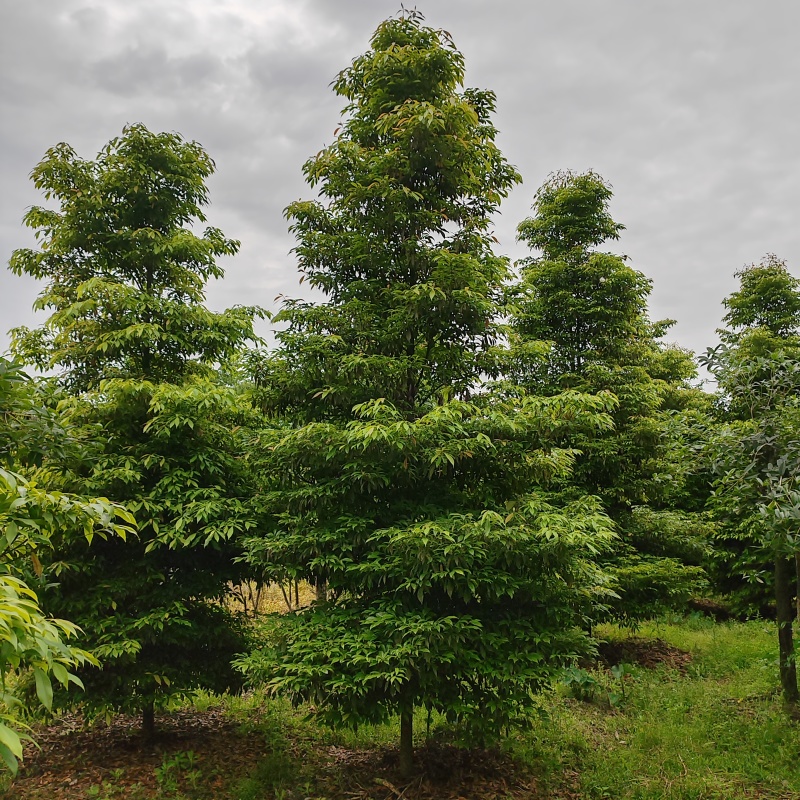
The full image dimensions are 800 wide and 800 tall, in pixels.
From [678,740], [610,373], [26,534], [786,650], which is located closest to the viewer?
[26,534]

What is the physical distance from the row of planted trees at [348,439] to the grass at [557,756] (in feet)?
2.51

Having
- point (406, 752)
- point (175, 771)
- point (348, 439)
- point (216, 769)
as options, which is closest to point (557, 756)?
point (406, 752)

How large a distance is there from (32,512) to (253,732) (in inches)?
244

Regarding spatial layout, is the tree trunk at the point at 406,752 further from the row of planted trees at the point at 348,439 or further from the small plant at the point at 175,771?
the small plant at the point at 175,771

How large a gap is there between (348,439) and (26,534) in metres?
2.76

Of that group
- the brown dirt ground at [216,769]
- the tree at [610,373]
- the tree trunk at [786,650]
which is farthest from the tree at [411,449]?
the tree at [610,373]

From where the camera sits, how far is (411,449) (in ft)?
17.8

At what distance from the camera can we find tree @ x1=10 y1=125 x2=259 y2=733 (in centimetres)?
608

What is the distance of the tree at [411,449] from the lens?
16.8 ft

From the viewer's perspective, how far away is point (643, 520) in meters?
10.6

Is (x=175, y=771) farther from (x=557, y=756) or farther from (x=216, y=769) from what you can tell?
(x=557, y=756)

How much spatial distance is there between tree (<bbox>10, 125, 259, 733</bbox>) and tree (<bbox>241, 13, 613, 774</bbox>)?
3.04ft

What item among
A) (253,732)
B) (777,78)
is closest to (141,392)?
(253,732)

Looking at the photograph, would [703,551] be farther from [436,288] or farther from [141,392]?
Answer: [141,392]
